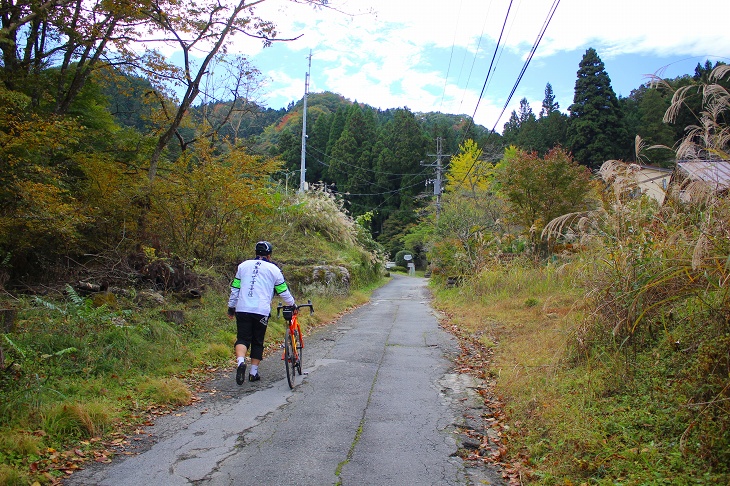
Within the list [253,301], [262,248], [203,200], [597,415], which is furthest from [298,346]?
[203,200]

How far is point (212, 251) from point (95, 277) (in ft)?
11.0

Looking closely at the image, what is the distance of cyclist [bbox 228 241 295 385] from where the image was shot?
22.3 ft

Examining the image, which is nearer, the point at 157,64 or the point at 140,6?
the point at 140,6

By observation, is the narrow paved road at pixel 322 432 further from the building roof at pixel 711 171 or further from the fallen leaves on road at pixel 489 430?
the building roof at pixel 711 171

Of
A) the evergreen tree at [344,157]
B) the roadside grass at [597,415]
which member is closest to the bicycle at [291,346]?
the roadside grass at [597,415]

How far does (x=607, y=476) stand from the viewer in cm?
374

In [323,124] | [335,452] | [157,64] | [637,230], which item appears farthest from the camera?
[323,124]

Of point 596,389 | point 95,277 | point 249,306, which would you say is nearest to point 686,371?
point 596,389

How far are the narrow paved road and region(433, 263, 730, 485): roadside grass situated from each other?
1.91 feet

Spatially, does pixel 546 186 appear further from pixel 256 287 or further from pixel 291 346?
pixel 256 287

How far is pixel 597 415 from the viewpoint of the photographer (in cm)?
475

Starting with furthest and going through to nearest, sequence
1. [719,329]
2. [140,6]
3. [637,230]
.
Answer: [140,6] → [637,230] → [719,329]

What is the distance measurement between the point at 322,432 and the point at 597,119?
3690cm

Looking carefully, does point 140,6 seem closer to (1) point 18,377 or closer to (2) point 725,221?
(1) point 18,377
